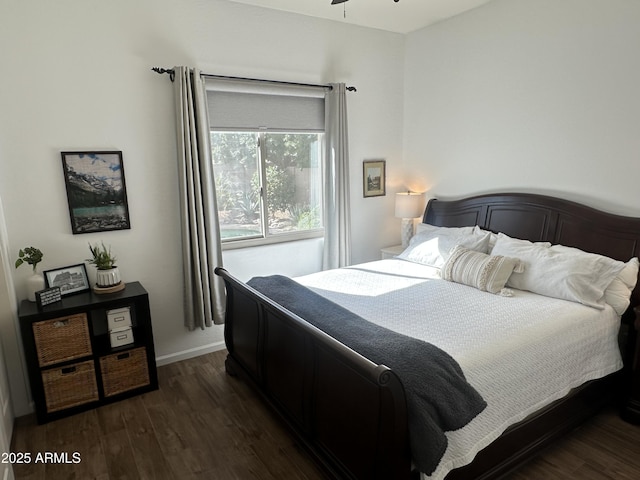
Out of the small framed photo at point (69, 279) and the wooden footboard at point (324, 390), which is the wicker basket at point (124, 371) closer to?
the small framed photo at point (69, 279)

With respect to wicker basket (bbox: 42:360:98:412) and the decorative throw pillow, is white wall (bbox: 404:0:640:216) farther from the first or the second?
wicker basket (bbox: 42:360:98:412)

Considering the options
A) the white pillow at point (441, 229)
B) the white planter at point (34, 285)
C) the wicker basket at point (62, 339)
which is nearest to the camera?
the wicker basket at point (62, 339)

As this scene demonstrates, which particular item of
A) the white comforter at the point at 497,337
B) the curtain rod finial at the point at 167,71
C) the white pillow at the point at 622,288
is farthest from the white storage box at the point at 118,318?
the white pillow at the point at 622,288

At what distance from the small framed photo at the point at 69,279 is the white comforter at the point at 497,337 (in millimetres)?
1598

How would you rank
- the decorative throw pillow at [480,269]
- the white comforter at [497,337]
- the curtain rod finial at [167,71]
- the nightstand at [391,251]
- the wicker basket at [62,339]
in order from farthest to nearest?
the nightstand at [391,251] < the curtain rod finial at [167,71] < the decorative throw pillow at [480,269] < the wicker basket at [62,339] < the white comforter at [497,337]

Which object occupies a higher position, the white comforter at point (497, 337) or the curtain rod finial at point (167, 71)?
the curtain rod finial at point (167, 71)

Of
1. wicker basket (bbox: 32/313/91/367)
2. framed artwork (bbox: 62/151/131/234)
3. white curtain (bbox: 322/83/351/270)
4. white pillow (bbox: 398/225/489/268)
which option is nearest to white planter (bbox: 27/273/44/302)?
wicker basket (bbox: 32/313/91/367)

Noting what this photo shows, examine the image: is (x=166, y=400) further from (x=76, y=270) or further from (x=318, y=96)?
(x=318, y=96)

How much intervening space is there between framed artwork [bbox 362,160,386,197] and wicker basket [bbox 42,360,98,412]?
2.85m

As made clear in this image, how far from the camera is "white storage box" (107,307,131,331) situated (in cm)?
281

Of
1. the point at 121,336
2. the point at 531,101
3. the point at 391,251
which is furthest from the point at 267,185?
the point at 531,101

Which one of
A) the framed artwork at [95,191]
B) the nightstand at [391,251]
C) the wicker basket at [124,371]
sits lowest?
the wicker basket at [124,371]

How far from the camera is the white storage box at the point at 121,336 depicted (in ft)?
9.25

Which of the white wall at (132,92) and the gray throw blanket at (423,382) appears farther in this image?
the white wall at (132,92)
